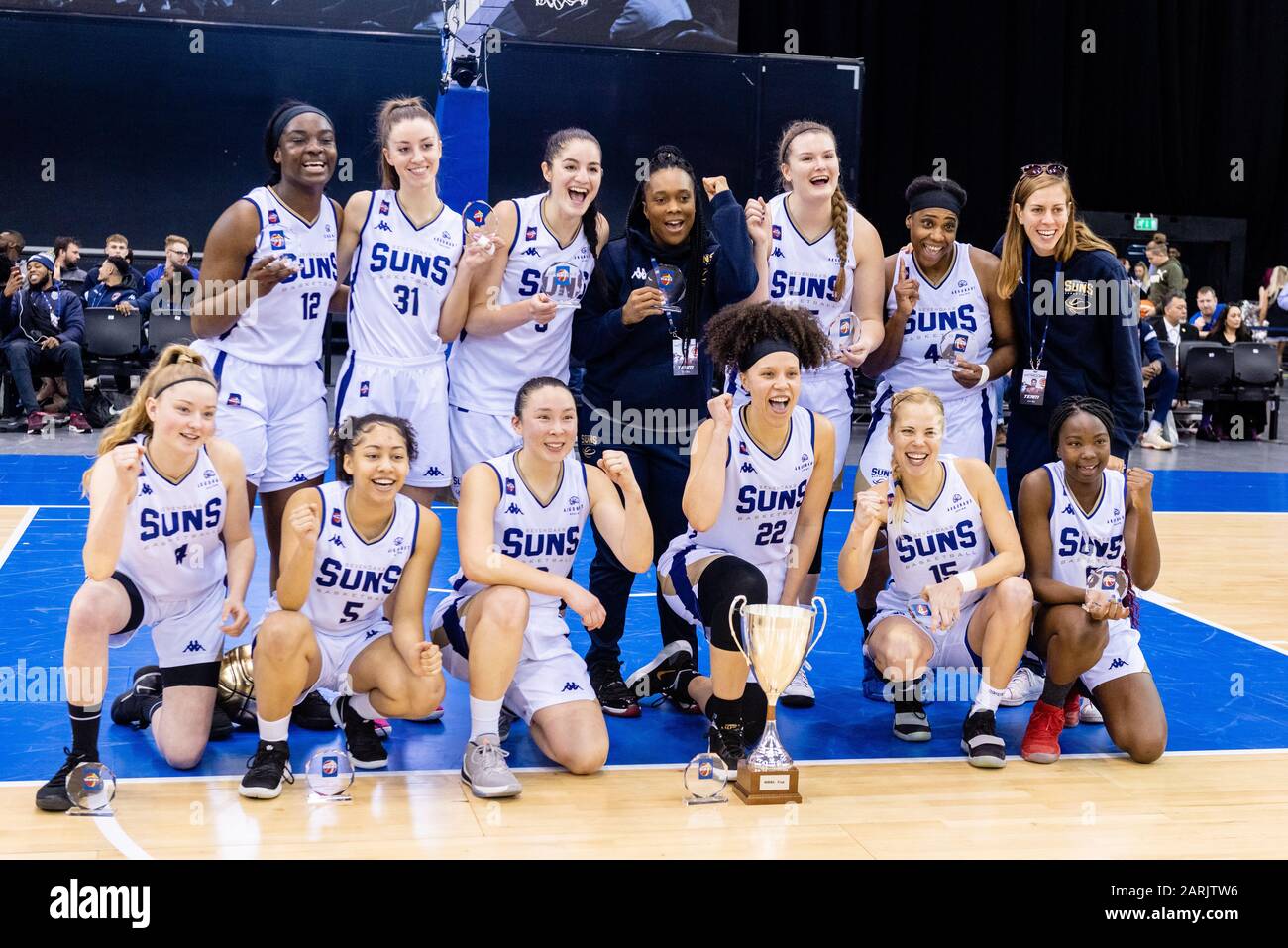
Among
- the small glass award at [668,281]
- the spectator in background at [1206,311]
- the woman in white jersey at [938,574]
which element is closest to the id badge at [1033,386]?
the woman in white jersey at [938,574]

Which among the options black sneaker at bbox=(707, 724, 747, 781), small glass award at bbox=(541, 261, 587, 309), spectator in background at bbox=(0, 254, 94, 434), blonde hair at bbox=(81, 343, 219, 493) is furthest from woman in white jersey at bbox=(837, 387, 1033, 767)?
spectator in background at bbox=(0, 254, 94, 434)

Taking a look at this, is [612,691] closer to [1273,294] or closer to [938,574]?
[938,574]

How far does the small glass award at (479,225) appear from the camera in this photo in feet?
15.1

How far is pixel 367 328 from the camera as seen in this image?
4719 millimetres

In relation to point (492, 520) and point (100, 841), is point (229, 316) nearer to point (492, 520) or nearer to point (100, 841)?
point (492, 520)

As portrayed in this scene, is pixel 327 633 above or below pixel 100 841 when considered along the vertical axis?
above

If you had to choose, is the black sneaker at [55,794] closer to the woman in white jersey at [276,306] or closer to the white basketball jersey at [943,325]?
the woman in white jersey at [276,306]

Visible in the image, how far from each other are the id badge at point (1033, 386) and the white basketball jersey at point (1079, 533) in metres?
0.43

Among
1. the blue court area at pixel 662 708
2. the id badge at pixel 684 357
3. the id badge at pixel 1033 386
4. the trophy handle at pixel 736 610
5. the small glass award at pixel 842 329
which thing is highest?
the small glass award at pixel 842 329

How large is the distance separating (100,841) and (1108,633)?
3070 millimetres

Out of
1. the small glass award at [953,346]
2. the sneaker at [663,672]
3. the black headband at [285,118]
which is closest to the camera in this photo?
the black headband at [285,118]

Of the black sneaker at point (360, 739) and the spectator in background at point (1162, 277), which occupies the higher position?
the spectator in background at point (1162, 277)
